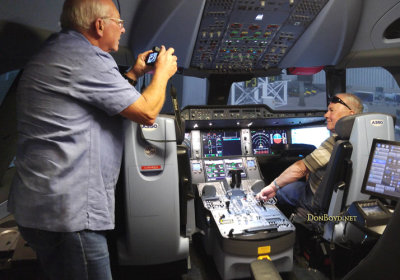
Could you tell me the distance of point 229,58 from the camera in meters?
2.93

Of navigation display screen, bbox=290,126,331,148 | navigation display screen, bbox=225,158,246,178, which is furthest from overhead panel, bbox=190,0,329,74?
navigation display screen, bbox=225,158,246,178

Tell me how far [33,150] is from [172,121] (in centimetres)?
78

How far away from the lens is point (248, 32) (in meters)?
2.57

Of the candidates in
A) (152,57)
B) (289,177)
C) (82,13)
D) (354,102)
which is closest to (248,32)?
(354,102)

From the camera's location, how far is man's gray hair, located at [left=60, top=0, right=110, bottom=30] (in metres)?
1.15

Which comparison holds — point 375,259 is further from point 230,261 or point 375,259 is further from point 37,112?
point 230,261

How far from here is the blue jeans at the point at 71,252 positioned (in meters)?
1.08

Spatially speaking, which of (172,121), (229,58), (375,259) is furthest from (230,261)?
(229,58)

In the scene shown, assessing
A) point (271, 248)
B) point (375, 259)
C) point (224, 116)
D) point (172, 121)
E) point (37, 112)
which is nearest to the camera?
point (375, 259)

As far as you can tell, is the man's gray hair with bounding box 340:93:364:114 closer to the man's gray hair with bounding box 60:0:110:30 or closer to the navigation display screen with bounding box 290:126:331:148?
the navigation display screen with bounding box 290:126:331:148

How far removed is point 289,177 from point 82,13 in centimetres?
179

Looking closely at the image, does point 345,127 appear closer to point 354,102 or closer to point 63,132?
point 354,102

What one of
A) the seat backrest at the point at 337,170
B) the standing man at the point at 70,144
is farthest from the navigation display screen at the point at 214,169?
the standing man at the point at 70,144

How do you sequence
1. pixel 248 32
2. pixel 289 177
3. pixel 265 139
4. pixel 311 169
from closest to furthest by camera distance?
1. pixel 311 169
2. pixel 289 177
3. pixel 248 32
4. pixel 265 139
